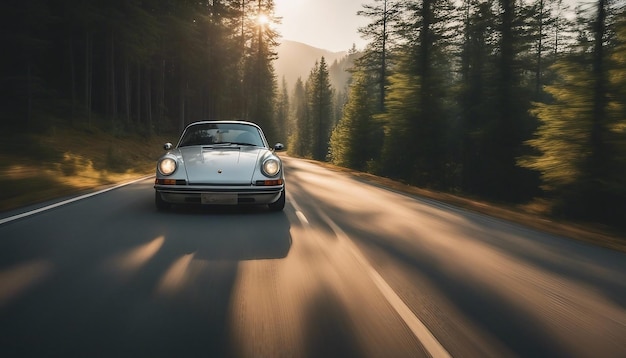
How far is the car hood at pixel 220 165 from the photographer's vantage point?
670 cm

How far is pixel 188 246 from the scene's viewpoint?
4949 millimetres

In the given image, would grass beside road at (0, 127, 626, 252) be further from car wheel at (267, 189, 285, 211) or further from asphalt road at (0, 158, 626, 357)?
car wheel at (267, 189, 285, 211)

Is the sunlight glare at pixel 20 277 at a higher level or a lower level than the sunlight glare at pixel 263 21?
lower

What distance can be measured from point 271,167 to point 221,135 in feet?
6.64

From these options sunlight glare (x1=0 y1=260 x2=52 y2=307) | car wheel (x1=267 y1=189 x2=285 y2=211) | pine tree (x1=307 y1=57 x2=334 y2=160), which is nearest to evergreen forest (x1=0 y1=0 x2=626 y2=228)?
car wheel (x1=267 y1=189 x2=285 y2=211)

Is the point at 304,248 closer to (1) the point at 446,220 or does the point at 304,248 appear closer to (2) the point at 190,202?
(2) the point at 190,202

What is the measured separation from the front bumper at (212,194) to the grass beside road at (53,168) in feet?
9.67

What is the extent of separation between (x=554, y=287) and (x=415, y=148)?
66.1 feet

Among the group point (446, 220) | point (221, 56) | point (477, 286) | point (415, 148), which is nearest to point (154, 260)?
point (477, 286)

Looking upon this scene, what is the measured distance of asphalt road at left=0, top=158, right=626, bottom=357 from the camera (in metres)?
2.67

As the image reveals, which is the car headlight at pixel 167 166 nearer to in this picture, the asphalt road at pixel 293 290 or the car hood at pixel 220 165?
the car hood at pixel 220 165

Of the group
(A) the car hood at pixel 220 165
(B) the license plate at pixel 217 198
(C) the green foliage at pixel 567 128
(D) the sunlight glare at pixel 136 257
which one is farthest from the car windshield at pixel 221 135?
(C) the green foliage at pixel 567 128

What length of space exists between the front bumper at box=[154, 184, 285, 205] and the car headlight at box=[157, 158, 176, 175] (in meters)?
0.23

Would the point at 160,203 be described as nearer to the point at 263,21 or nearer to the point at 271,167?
the point at 271,167
